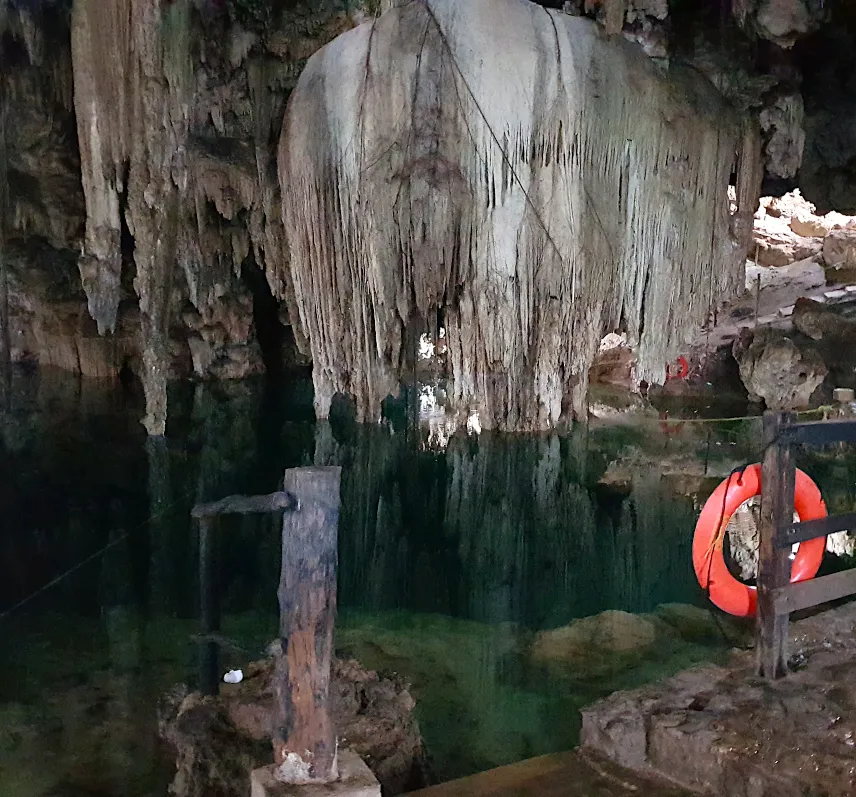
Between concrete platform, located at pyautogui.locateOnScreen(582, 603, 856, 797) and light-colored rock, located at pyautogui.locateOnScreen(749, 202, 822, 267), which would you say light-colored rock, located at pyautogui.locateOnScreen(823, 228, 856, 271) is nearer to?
light-colored rock, located at pyautogui.locateOnScreen(749, 202, 822, 267)

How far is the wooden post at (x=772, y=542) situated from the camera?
8.68 feet

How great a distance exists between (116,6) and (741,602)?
6.71 m

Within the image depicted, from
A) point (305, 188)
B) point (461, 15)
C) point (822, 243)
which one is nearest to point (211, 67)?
point (305, 188)

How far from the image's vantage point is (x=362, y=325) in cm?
603

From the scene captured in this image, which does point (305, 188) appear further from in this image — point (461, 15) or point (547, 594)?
point (547, 594)

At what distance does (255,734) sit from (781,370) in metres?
9.55

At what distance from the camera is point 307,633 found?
1969 mm

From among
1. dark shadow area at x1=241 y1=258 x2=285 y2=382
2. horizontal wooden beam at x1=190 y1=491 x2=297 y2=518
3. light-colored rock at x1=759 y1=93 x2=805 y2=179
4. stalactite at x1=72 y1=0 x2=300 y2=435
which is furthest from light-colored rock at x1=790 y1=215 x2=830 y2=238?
horizontal wooden beam at x1=190 y1=491 x2=297 y2=518

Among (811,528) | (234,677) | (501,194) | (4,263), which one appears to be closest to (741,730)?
(811,528)

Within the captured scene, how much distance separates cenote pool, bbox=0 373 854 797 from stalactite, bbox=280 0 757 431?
4.51 feet

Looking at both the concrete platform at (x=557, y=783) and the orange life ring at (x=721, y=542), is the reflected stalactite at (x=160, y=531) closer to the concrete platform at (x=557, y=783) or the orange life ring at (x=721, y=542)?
the concrete platform at (x=557, y=783)

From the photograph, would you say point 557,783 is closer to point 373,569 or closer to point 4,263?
point 373,569

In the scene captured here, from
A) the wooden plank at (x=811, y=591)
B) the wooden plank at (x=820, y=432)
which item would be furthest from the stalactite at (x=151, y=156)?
the wooden plank at (x=811, y=591)

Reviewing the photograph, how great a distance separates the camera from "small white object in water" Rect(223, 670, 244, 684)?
316 cm
